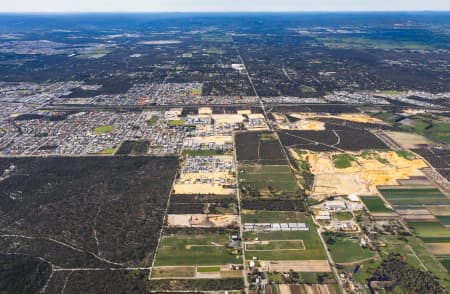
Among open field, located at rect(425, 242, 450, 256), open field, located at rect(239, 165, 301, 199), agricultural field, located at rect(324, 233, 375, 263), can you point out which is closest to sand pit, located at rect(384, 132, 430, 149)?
open field, located at rect(239, 165, 301, 199)

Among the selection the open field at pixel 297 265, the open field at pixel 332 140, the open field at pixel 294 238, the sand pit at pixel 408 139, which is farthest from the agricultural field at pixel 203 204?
the sand pit at pixel 408 139

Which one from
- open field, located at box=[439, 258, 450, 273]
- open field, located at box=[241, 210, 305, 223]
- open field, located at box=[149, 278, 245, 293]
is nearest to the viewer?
open field, located at box=[149, 278, 245, 293]

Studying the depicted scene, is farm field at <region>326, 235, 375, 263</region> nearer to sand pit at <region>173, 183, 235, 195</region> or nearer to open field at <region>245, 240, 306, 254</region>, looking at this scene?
open field at <region>245, 240, 306, 254</region>

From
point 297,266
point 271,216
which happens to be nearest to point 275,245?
point 297,266

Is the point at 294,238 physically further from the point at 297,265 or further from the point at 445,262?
the point at 445,262

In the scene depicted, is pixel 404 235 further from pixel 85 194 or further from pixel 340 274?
pixel 85 194

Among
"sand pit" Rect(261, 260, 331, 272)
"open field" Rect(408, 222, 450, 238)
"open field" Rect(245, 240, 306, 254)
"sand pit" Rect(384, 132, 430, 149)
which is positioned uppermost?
"sand pit" Rect(384, 132, 430, 149)

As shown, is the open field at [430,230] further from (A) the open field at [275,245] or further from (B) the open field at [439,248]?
(A) the open field at [275,245]
